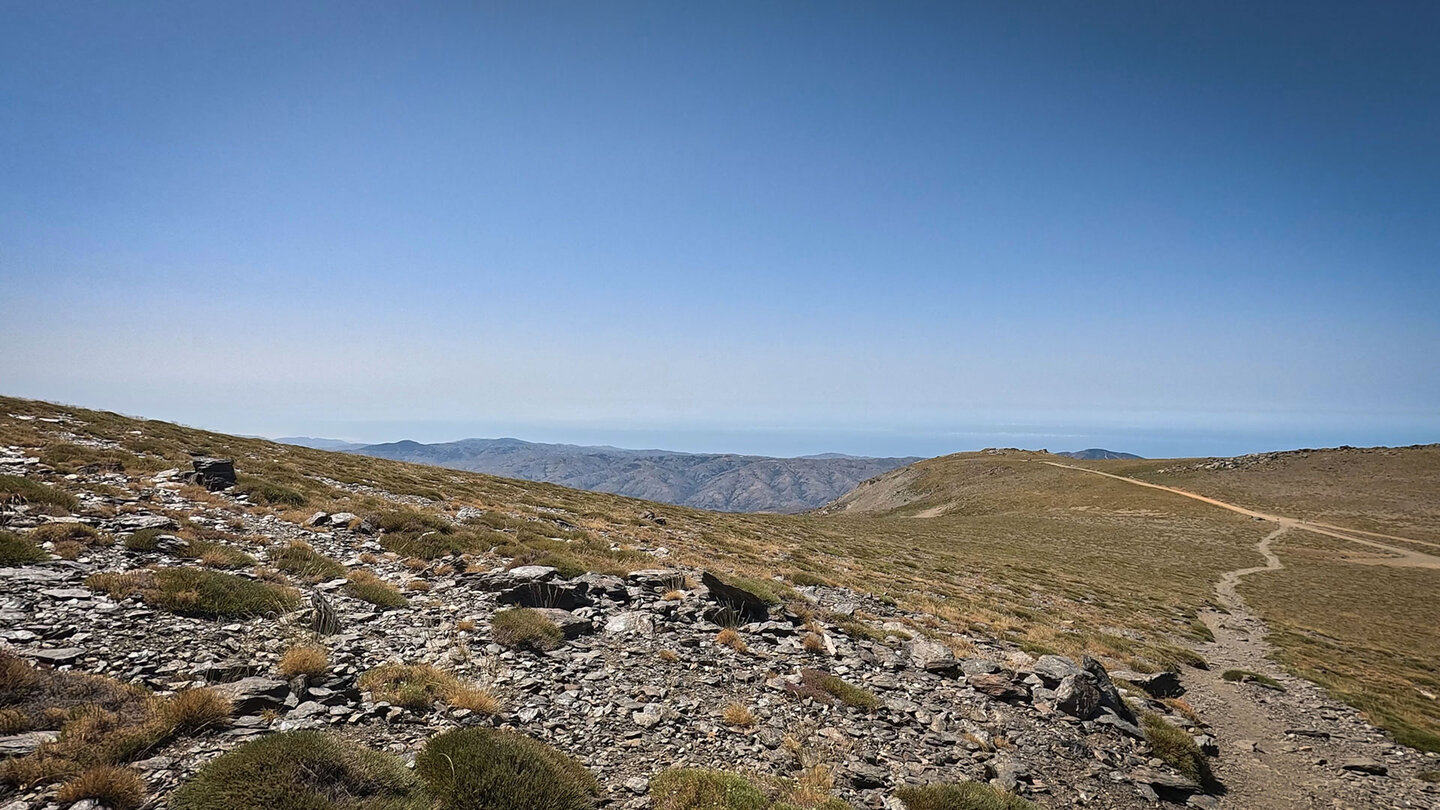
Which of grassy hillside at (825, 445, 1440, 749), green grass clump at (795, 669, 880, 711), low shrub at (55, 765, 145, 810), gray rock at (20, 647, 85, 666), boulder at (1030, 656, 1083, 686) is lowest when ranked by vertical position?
grassy hillside at (825, 445, 1440, 749)

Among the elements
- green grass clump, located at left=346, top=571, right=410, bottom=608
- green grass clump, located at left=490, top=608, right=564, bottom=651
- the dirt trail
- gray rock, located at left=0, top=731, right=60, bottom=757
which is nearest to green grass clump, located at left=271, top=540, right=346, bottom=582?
green grass clump, located at left=346, top=571, right=410, bottom=608

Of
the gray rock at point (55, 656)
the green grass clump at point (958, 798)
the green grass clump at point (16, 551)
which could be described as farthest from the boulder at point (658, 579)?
the green grass clump at point (16, 551)

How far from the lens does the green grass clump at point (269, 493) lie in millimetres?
20141

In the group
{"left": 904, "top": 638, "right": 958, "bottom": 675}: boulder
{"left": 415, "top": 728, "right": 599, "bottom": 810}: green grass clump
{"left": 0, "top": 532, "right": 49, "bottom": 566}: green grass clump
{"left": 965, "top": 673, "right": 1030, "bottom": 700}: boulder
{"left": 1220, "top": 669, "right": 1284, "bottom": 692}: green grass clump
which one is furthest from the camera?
{"left": 1220, "top": 669, "right": 1284, "bottom": 692}: green grass clump

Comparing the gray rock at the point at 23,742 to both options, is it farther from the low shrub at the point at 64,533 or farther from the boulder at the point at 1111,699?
the boulder at the point at 1111,699

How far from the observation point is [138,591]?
402 inches

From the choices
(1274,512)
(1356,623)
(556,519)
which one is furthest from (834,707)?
(1274,512)

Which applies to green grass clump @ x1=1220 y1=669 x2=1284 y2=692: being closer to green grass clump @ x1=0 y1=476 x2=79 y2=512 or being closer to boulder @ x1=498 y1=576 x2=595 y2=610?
boulder @ x1=498 y1=576 x2=595 y2=610

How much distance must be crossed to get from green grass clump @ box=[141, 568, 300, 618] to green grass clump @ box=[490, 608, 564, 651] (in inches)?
161

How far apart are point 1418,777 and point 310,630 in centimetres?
2686

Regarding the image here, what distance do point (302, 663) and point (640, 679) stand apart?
590 cm

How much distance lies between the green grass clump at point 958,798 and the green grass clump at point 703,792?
2635 millimetres

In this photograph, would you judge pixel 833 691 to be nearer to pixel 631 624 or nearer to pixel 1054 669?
pixel 631 624

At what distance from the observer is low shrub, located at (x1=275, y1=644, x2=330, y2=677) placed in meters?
8.83
